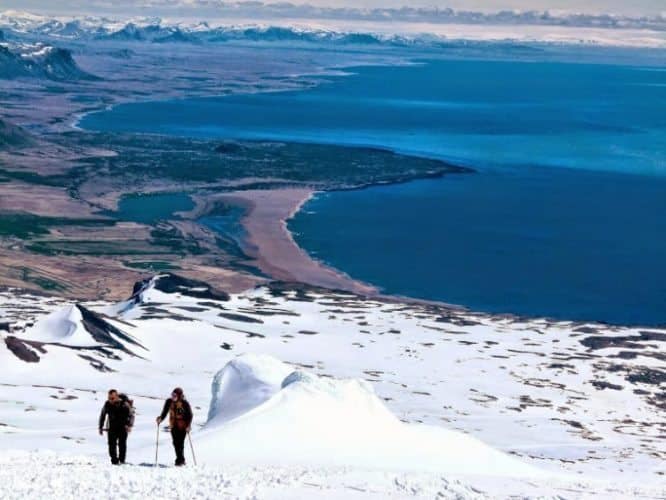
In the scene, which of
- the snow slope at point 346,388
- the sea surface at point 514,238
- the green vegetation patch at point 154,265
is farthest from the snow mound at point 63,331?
the sea surface at point 514,238

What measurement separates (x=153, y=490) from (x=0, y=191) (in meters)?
120

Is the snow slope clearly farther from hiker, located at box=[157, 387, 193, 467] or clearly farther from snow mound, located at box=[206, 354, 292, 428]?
hiker, located at box=[157, 387, 193, 467]

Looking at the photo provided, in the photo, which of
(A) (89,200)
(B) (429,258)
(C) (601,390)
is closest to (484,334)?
(C) (601,390)

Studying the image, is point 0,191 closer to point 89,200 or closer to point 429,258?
point 89,200

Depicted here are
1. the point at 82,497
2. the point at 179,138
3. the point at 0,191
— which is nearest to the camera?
the point at 82,497

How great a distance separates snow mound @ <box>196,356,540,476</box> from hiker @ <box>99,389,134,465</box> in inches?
161

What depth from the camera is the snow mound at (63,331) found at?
191 feet

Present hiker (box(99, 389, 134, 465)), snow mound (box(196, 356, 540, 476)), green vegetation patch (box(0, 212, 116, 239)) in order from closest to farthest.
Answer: hiker (box(99, 389, 134, 465))
snow mound (box(196, 356, 540, 476))
green vegetation patch (box(0, 212, 116, 239))

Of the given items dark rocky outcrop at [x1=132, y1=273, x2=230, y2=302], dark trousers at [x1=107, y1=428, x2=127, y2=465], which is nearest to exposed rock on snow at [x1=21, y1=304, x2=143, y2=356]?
dark rocky outcrop at [x1=132, y1=273, x2=230, y2=302]

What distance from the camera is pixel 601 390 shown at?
197 ft

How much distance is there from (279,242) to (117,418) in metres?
88.1

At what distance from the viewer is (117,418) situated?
77.6 feet

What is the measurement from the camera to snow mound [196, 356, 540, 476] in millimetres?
29625

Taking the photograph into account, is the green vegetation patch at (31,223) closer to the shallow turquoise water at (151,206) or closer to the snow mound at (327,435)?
the shallow turquoise water at (151,206)
